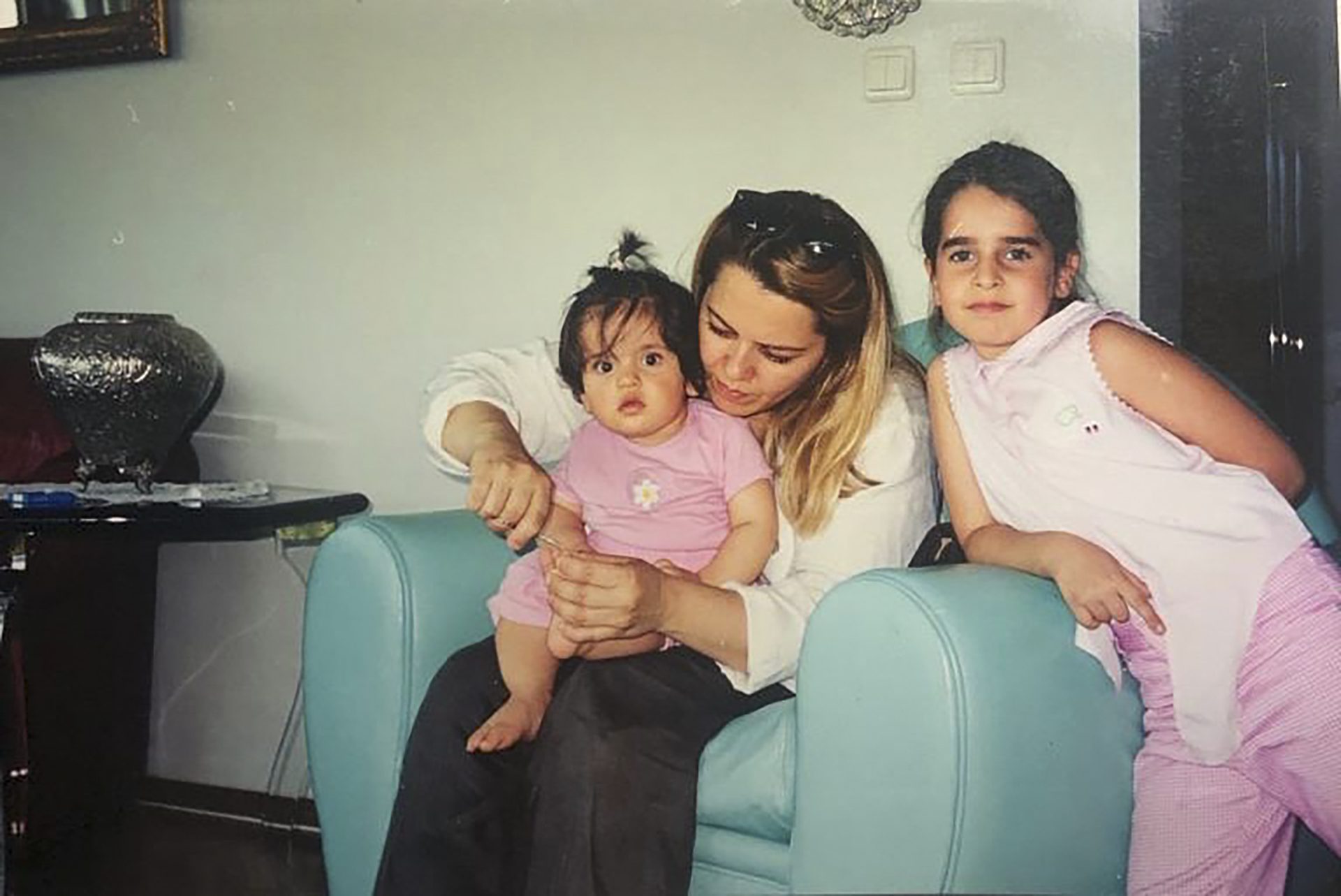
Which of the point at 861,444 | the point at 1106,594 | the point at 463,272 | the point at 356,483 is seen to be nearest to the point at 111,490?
the point at 356,483

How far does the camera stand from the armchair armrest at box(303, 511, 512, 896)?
47.3 inches

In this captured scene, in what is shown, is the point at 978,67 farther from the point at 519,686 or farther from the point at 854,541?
the point at 519,686

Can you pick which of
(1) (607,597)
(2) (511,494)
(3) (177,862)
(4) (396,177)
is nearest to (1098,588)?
(1) (607,597)

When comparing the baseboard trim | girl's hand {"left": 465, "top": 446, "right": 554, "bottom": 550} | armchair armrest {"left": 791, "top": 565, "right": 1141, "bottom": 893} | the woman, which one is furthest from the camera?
the baseboard trim

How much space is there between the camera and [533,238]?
4.42ft

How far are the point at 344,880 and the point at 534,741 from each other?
0.77ft

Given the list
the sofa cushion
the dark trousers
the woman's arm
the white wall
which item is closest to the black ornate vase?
the white wall

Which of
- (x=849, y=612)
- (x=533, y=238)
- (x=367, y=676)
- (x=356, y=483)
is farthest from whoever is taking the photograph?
(x=356, y=483)

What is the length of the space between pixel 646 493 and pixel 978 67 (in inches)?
17.0

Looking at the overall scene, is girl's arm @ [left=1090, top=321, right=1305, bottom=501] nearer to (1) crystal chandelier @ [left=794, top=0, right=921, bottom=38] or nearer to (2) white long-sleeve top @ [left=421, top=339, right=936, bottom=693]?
(2) white long-sleeve top @ [left=421, top=339, right=936, bottom=693]

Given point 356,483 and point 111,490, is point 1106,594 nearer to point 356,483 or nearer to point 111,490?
point 356,483

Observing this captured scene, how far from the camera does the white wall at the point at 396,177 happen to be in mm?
1148

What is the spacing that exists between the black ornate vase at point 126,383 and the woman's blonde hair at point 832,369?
594mm

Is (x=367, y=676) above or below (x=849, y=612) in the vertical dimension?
below
